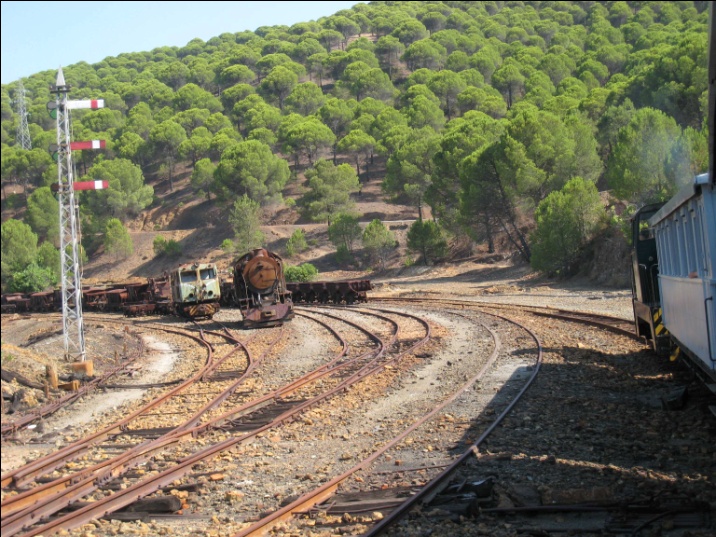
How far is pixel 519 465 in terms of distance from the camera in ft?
26.3

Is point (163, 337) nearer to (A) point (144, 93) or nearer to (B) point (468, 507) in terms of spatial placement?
(B) point (468, 507)

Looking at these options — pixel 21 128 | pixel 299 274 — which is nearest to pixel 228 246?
pixel 299 274

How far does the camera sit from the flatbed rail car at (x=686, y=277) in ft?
23.8

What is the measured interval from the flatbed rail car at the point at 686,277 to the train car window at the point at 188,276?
22220 mm

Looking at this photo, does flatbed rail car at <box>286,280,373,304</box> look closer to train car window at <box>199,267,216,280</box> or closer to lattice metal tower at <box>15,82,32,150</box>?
train car window at <box>199,267,216,280</box>

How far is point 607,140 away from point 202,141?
45.8m

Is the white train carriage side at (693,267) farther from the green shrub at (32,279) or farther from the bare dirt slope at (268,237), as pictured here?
the green shrub at (32,279)

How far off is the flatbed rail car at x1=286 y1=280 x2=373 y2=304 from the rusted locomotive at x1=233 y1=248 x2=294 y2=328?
8601 millimetres

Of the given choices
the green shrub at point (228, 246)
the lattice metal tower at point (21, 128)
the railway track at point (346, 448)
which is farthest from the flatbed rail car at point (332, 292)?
the green shrub at point (228, 246)

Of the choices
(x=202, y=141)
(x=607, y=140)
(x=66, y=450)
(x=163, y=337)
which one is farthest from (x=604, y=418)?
(x=202, y=141)

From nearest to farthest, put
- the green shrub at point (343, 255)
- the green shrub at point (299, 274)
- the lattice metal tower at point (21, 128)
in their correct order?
the lattice metal tower at point (21, 128) → the green shrub at point (299, 274) → the green shrub at point (343, 255)

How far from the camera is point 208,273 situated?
33.8m

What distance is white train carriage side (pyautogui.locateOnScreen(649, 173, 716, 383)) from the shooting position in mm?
7188

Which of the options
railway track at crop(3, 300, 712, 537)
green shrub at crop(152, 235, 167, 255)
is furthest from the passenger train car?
green shrub at crop(152, 235, 167, 255)
